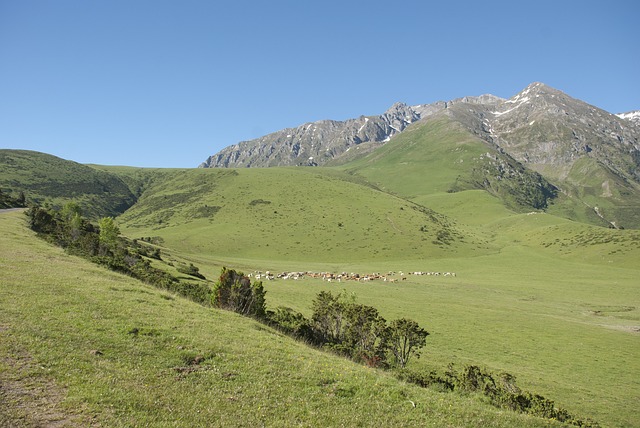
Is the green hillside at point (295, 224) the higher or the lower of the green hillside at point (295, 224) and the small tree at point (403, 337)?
the higher

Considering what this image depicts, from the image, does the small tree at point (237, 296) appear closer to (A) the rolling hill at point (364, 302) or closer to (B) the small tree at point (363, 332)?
(A) the rolling hill at point (364, 302)

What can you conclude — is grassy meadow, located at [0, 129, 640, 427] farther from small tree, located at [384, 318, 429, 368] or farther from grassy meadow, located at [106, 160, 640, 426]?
small tree, located at [384, 318, 429, 368]

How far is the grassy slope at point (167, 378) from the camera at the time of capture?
10156mm

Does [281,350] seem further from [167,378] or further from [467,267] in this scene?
[467,267]

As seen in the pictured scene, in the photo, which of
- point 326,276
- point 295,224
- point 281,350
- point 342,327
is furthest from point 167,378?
point 295,224

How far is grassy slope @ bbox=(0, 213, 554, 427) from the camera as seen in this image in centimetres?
1016

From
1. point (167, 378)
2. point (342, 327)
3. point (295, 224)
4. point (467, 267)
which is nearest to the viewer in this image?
point (167, 378)

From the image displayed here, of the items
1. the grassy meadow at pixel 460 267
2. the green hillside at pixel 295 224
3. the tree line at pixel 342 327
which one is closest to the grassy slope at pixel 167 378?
the tree line at pixel 342 327

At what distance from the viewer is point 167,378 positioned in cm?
1220

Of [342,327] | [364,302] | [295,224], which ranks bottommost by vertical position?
[364,302]

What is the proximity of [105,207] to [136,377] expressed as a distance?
695 ft

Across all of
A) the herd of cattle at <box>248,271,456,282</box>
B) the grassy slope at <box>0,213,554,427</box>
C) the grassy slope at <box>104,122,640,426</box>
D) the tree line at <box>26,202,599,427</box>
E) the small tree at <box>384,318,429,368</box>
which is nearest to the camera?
the grassy slope at <box>0,213,554,427</box>

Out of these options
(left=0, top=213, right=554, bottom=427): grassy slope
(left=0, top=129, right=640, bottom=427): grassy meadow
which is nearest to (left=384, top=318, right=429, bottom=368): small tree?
(left=0, top=129, right=640, bottom=427): grassy meadow

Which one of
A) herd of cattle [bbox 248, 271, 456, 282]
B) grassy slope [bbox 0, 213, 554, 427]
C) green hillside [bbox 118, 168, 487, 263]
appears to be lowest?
herd of cattle [bbox 248, 271, 456, 282]
